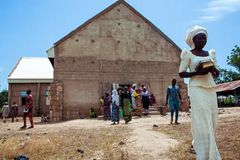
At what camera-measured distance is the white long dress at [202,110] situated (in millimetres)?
4324

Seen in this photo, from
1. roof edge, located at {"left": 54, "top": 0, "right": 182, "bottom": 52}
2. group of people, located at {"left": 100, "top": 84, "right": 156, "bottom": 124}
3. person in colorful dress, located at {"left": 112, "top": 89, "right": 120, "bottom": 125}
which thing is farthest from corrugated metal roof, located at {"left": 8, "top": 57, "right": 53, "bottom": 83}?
person in colorful dress, located at {"left": 112, "top": 89, "right": 120, "bottom": 125}

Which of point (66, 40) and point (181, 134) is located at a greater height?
point (66, 40)

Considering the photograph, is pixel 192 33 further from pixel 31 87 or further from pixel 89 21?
pixel 31 87

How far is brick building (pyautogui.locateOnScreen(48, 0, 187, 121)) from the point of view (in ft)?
70.0

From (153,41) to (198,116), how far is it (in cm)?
1920

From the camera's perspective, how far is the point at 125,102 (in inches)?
587

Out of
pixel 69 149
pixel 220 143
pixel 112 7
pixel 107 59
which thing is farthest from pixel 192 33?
pixel 112 7

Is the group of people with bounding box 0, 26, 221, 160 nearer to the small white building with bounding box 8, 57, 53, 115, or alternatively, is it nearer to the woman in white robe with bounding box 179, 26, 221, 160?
the woman in white robe with bounding box 179, 26, 221, 160

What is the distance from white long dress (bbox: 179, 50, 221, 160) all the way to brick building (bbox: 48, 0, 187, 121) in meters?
17.0

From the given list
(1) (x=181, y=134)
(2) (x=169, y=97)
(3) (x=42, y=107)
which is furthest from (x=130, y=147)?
(3) (x=42, y=107)

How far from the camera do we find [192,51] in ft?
15.5

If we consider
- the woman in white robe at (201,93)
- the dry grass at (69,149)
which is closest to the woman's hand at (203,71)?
Answer: the woman in white robe at (201,93)

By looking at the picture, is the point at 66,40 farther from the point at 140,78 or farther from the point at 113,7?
the point at 140,78

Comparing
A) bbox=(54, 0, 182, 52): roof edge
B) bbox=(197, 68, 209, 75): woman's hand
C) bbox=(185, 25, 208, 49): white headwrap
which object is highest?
bbox=(54, 0, 182, 52): roof edge
